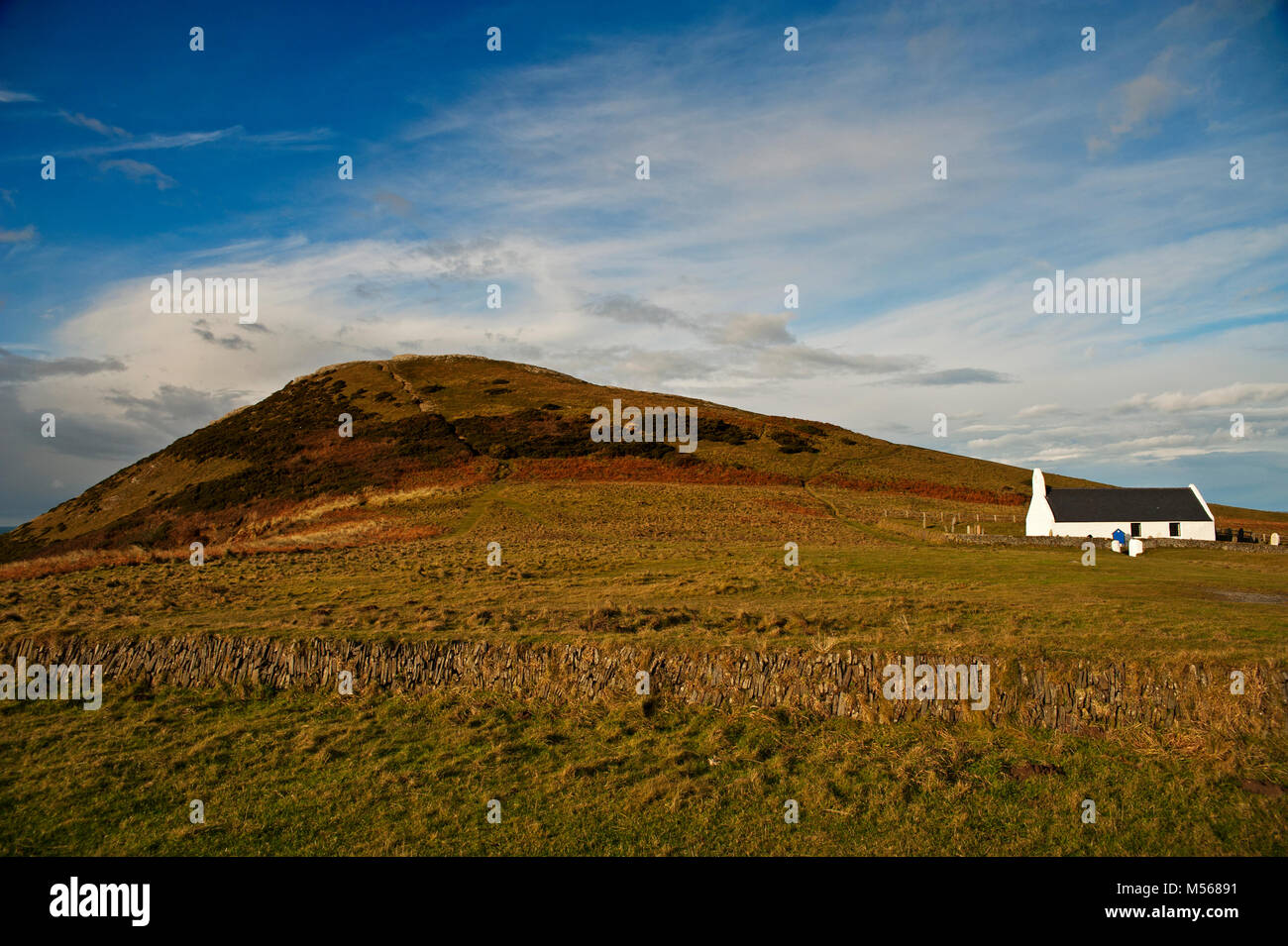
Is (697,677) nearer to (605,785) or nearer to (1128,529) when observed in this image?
(605,785)

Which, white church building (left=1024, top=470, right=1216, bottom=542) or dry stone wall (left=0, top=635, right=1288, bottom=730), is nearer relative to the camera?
dry stone wall (left=0, top=635, right=1288, bottom=730)

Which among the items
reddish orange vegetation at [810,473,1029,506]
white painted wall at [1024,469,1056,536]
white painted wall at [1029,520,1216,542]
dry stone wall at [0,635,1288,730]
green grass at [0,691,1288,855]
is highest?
reddish orange vegetation at [810,473,1029,506]

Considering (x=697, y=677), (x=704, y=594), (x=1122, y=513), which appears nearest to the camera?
(x=697, y=677)

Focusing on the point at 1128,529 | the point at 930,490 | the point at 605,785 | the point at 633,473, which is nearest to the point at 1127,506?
the point at 1128,529

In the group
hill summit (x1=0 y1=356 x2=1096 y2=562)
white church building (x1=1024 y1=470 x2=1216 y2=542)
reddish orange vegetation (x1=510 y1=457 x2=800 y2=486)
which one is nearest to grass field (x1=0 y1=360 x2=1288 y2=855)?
white church building (x1=1024 y1=470 x2=1216 y2=542)

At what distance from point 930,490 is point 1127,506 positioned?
67.9 ft

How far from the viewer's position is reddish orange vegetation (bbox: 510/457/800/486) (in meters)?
71.8

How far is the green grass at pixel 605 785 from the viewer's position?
792 cm

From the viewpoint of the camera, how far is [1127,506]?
54.0m

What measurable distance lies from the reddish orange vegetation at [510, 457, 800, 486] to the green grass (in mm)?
58974

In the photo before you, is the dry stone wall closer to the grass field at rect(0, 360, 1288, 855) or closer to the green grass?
the grass field at rect(0, 360, 1288, 855)

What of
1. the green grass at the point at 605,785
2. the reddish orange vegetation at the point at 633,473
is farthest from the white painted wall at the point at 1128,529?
the green grass at the point at 605,785

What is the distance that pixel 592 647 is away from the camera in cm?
1226
